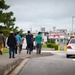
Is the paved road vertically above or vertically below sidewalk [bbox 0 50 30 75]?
below

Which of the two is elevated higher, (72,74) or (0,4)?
(0,4)

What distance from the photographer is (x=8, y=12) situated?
202 ft

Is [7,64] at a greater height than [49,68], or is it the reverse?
[7,64]

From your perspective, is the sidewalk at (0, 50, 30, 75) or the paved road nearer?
the sidewalk at (0, 50, 30, 75)

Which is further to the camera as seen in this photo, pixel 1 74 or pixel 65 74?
pixel 65 74

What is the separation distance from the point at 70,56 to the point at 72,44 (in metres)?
1.45

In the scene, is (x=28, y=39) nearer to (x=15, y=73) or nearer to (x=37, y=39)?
(x=37, y=39)

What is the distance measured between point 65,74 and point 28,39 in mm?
14348

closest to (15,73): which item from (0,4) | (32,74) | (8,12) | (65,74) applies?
(32,74)

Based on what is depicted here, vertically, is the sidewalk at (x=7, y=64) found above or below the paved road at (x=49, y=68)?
above

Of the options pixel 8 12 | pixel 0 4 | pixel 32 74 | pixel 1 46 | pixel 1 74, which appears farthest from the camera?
pixel 8 12

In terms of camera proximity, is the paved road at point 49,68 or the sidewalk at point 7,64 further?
the paved road at point 49,68

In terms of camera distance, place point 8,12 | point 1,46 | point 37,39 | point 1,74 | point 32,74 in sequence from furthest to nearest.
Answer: point 8,12 → point 37,39 → point 1,46 → point 32,74 → point 1,74

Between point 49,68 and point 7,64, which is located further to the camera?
point 49,68
